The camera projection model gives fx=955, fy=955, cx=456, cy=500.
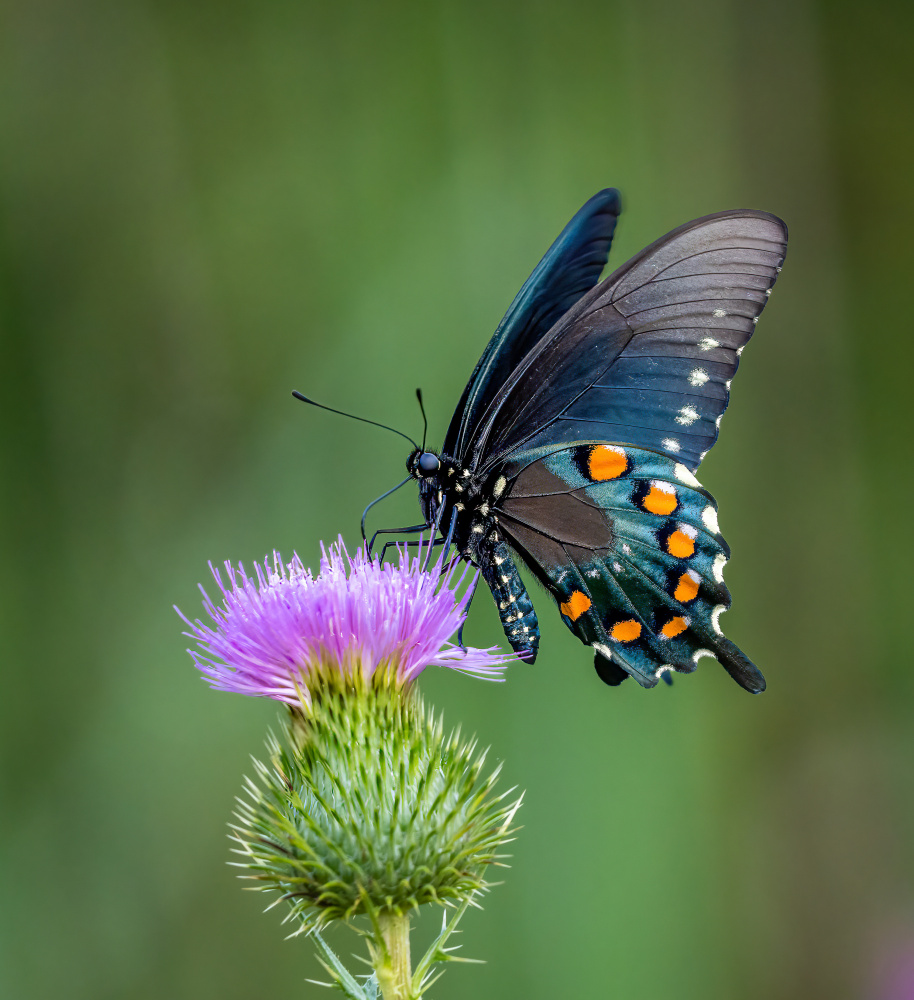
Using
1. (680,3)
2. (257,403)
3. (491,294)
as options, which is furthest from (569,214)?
(257,403)

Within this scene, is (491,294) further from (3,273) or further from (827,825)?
(827,825)

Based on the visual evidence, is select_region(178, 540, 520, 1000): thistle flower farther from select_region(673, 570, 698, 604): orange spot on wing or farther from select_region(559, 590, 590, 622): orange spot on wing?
select_region(673, 570, 698, 604): orange spot on wing

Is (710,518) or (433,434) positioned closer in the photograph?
(710,518)

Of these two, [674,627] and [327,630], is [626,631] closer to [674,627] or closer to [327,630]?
[674,627]

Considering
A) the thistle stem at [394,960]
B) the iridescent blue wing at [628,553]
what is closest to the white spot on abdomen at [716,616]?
the iridescent blue wing at [628,553]

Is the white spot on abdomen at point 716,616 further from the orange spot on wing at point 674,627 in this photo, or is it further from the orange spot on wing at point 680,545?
the orange spot on wing at point 680,545

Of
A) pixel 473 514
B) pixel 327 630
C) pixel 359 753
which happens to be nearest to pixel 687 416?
pixel 473 514

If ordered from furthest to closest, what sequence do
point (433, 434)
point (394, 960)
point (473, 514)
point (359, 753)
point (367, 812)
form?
point (433, 434) → point (473, 514) → point (359, 753) → point (367, 812) → point (394, 960)
